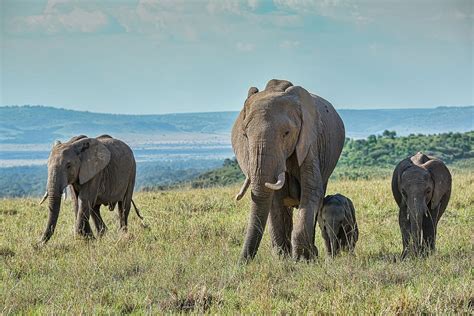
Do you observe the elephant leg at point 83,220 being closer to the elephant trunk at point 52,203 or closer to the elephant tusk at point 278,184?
the elephant trunk at point 52,203

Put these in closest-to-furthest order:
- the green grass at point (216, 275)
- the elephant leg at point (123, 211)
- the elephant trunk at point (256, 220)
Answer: the green grass at point (216, 275) → the elephant trunk at point (256, 220) → the elephant leg at point (123, 211)

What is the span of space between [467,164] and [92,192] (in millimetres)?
25102

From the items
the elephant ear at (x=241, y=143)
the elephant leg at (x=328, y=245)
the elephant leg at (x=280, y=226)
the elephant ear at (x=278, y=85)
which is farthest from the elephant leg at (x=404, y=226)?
the elephant ear at (x=241, y=143)

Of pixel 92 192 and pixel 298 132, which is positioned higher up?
pixel 298 132

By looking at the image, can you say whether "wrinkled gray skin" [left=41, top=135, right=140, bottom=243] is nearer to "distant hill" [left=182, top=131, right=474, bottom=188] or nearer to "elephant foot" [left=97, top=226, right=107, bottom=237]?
"elephant foot" [left=97, top=226, right=107, bottom=237]

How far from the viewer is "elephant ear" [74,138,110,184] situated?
1484 cm

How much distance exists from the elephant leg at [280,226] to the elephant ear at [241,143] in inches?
34.4

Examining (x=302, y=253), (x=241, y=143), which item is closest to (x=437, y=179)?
(x=302, y=253)

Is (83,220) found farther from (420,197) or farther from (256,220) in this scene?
(420,197)

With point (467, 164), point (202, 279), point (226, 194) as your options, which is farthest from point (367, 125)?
point (202, 279)

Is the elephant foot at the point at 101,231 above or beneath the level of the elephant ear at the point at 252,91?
beneath

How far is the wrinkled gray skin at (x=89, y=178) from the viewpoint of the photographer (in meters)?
14.2

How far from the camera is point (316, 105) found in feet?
39.4

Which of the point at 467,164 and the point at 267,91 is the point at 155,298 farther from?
the point at 467,164
